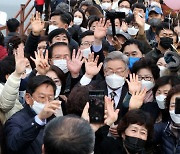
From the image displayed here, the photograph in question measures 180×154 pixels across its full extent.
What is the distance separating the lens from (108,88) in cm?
440

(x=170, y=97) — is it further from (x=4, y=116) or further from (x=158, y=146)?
(x=4, y=116)

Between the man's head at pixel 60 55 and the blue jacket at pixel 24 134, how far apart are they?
4.16ft

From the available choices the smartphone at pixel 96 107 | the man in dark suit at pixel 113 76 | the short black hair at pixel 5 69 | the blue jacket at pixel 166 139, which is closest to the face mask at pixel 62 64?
the man in dark suit at pixel 113 76

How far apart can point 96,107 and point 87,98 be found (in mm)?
245

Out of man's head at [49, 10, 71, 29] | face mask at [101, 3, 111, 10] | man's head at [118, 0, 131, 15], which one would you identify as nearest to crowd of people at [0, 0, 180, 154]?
man's head at [49, 10, 71, 29]

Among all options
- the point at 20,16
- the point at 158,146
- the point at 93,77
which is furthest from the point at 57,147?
the point at 20,16

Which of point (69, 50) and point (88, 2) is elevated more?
point (88, 2)

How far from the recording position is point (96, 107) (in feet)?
10.5

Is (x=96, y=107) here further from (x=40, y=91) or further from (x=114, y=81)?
(x=114, y=81)

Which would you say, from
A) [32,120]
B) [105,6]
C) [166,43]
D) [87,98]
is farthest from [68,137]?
[105,6]

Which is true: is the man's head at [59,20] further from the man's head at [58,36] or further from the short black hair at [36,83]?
the short black hair at [36,83]

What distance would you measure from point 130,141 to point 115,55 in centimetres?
132

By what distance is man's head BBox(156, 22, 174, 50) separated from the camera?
5.48 m

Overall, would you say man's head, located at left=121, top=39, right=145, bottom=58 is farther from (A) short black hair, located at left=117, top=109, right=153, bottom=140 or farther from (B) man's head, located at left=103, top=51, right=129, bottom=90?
(A) short black hair, located at left=117, top=109, right=153, bottom=140
